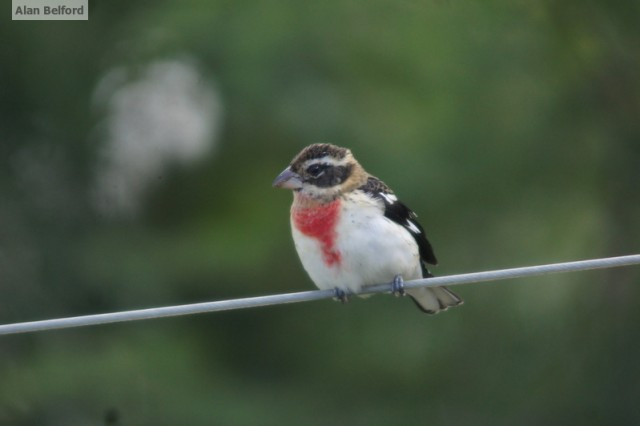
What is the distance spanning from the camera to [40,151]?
1118cm

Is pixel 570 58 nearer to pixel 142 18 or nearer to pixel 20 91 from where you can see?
pixel 142 18

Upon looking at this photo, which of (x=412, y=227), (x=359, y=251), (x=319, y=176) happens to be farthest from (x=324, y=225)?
(x=412, y=227)

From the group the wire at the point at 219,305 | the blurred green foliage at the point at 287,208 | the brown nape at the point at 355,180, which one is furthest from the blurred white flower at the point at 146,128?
the wire at the point at 219,305

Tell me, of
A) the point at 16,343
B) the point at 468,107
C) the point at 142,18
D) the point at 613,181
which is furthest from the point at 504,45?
the point at 16,343

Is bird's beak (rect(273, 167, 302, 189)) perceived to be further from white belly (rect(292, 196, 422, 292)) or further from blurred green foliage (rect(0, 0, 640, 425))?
blurred green foliage (rect(0, 0, 640, 425))

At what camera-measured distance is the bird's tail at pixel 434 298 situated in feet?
21.8

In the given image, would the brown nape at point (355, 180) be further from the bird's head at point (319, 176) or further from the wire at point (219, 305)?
the wire at point (219, 305)

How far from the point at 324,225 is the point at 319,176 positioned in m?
0.32

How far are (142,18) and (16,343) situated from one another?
300 centimetres

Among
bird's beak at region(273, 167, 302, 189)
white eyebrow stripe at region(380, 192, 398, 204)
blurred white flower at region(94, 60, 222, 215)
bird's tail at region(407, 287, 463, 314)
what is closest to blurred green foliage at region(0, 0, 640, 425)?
blurred white flower at region(94, 60, 222, 215)

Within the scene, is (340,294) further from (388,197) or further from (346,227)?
(388,197)

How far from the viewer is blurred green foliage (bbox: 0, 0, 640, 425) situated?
33.9ft

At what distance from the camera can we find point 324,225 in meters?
6.06

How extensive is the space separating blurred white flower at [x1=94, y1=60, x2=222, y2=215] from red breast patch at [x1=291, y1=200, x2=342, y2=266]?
15.9ft
